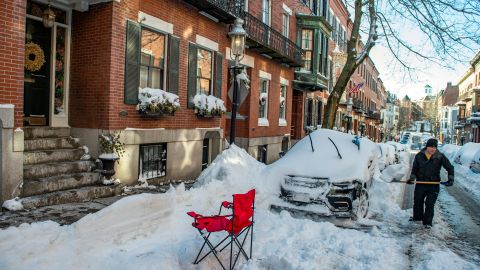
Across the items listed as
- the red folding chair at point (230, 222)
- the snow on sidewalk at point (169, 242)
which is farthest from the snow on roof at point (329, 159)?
the red folding chair at point (230, 222)

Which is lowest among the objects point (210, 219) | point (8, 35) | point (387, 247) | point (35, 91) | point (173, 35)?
point (387, 247)

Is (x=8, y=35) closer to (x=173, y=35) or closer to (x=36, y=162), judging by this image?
(x=36, y=162)

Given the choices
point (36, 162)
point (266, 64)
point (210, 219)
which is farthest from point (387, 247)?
point (266, 64)

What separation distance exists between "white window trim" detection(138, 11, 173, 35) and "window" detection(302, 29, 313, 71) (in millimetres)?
12804

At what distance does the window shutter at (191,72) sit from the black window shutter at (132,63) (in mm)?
2287

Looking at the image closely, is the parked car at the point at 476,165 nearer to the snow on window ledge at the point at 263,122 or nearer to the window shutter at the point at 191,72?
the snow on window ledge at the point at 263,122

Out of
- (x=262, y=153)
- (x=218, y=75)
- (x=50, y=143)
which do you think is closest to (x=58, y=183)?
(x=50, y=143)

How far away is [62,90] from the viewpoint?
9383 mm

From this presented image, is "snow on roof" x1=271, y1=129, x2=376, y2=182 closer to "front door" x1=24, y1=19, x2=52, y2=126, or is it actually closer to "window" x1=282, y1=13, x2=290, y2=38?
"front door" x1=24, y1=19, x2=52, y2=126

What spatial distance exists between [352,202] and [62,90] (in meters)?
6.93

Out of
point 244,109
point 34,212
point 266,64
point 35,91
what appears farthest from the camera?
point 266,64

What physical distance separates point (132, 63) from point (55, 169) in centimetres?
305

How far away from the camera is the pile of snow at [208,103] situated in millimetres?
12031

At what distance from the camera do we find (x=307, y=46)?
22.5 m
